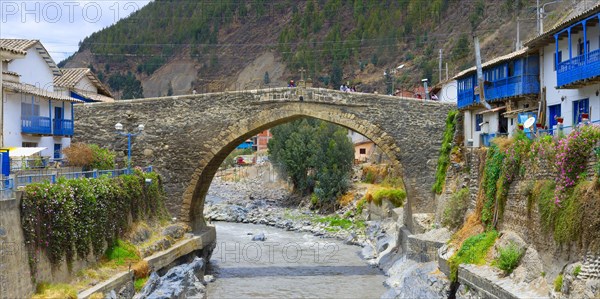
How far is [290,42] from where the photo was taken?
117125mm

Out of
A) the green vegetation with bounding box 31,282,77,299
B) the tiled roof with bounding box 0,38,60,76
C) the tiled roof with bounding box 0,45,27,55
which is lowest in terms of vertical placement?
the green vegetation with bounding box 31,282,77,299

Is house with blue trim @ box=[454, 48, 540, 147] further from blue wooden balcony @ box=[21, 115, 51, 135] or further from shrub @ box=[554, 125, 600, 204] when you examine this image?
blue wooden balcony @ box=[21, 115, 51, 135]

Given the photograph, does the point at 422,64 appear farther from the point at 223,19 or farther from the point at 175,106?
the point at 223,19

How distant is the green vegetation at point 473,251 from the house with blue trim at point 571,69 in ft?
11.6

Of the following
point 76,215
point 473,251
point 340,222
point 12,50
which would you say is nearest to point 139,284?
point 76,215

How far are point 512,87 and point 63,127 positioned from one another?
16.7 m

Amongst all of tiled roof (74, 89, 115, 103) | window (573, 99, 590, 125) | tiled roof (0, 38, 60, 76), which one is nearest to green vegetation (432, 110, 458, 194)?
window (573, 99, 590, 125)

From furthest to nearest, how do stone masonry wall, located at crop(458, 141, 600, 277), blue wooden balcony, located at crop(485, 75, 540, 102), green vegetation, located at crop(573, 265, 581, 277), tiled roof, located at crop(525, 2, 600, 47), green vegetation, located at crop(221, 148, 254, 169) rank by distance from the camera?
1. green vegetation, located at crop(221, 148, 254, 169)
2. blue wooden balcony, located at crop(485, 75, 540, 102)
3. tiled roof, located at crop(525, 2, 600, 47)
4. stone masonry wall, located at crop(458, 141, 600, 277)
5. green vegetation, located at crop(573, 265, 581, 277)

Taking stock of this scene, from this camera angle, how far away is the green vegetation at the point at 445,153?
87.1 feet

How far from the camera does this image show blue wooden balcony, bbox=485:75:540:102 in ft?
78.7

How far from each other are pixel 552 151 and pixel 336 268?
13.6 metres

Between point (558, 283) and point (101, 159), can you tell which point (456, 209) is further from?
point (101, 159)

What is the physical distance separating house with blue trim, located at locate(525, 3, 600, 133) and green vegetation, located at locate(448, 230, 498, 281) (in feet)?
11.6

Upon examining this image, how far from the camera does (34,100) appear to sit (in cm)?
2508
